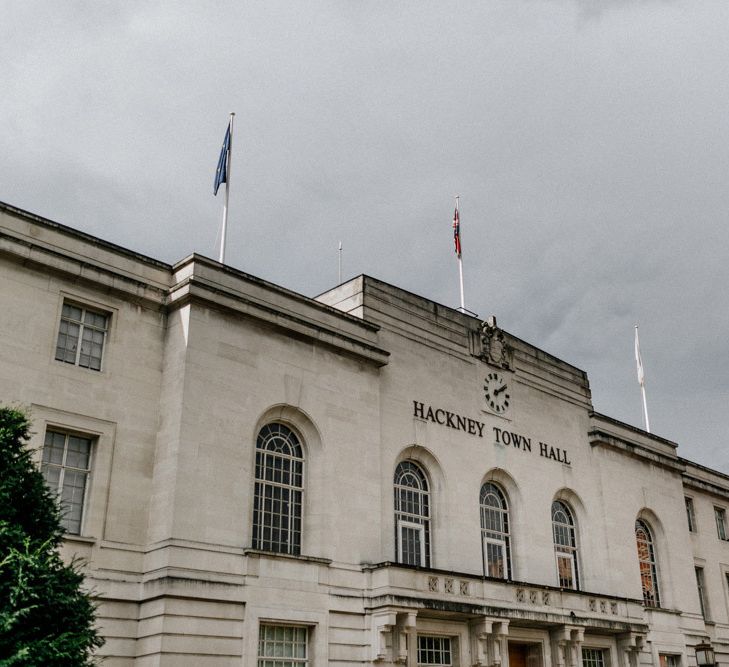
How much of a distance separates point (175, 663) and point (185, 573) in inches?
80.0

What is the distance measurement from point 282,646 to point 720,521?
2914cm

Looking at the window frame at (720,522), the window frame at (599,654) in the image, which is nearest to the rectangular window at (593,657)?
the window frame at (599,654)

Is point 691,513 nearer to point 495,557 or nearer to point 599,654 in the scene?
point 599,654

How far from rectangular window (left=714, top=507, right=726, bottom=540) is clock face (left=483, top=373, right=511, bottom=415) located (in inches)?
703

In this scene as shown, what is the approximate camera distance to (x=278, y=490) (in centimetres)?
2494

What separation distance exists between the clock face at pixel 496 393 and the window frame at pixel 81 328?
1407 centimetres

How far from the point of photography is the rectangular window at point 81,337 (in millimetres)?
22531

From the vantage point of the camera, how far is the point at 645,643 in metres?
33.6

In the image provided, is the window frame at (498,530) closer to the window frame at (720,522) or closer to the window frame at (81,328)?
the window frame at (81,328)

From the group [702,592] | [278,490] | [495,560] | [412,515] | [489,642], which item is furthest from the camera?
[702,592]

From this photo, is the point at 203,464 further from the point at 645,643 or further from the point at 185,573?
the point at 645,643

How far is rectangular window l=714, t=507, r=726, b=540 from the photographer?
4394cm

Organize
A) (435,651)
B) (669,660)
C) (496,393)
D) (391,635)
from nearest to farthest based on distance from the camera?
(391,635), (435,651), (496,393), (669,660)

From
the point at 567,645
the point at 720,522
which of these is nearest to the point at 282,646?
the point at 567,645
